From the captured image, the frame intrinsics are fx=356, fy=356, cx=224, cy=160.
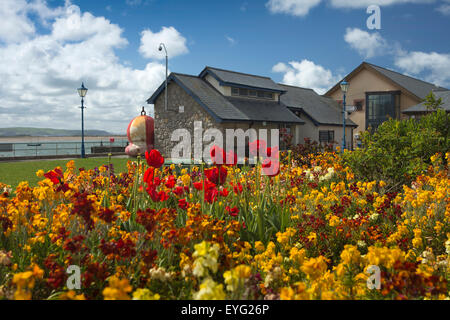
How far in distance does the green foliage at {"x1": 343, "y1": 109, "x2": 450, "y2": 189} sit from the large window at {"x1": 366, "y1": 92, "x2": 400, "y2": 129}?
31.9 m

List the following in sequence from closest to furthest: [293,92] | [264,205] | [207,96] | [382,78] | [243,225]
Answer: [243,225] < [264,205] < [207,96] < [293,92] < [382,78]

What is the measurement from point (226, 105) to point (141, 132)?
19.9 ft

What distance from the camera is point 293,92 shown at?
117 ft

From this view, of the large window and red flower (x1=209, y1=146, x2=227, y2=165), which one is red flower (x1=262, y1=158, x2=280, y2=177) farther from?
the large window

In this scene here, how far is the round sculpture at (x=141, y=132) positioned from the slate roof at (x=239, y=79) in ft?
18.4

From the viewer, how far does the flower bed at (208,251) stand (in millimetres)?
2186

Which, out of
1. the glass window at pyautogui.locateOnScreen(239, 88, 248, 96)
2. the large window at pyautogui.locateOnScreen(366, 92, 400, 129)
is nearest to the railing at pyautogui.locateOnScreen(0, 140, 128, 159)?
the glass window at pyautogui.locateOnScreen(239, 88, 248, 96)

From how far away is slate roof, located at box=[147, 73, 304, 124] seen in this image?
23.0 metres

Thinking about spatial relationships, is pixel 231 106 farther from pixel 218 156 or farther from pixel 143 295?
pixel 143 295

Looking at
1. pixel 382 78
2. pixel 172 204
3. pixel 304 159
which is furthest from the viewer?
pixel 382 78
